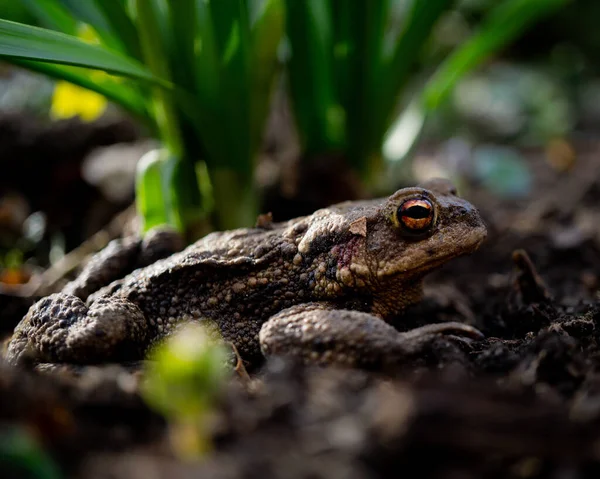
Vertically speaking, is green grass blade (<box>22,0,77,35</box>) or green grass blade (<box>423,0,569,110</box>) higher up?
green grass blade (<box>22,0,77,35</box>)

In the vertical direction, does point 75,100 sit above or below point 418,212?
above

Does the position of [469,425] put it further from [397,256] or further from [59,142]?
[59,142]

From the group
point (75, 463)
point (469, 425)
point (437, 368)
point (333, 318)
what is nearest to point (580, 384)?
point (437, 368)

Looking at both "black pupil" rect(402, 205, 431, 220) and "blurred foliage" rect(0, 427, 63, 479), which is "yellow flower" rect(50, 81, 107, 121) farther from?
"blurred foliage" rect(0, 427, 63, 479)

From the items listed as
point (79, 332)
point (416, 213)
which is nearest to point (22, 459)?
point (79, 332)

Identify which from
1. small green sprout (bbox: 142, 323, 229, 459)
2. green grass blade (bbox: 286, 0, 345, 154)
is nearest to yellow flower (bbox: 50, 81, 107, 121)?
green grass blade (bbox: 286, 0, 345, 154)

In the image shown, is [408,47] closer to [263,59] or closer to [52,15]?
[263,59]
